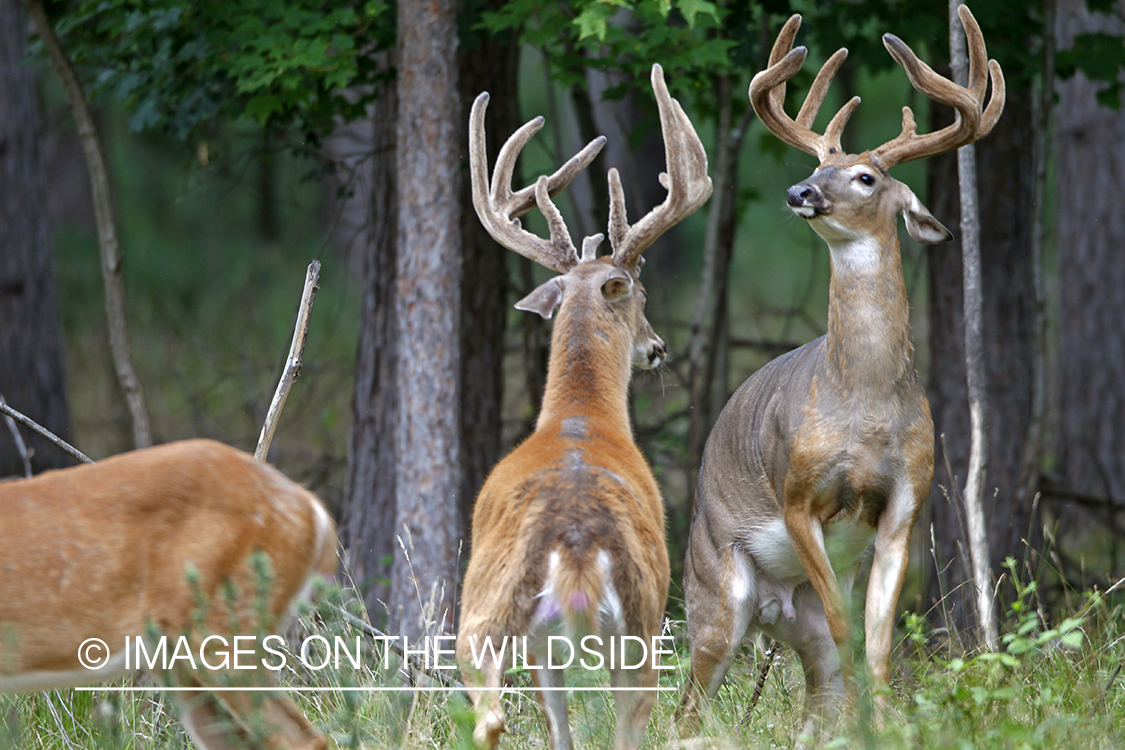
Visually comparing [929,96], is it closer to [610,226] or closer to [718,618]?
[610,226]

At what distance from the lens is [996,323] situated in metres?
8.81

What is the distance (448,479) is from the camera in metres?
6.64

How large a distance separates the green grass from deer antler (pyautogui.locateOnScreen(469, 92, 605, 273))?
1.72 meters

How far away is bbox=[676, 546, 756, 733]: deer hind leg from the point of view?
5.38 m

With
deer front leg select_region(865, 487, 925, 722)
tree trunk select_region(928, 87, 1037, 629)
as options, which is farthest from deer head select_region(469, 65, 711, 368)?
tree trunk select_region(928, 87, 1037, 629)

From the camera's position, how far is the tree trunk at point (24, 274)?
27.7 ft

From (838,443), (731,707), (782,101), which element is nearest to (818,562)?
(838,443)

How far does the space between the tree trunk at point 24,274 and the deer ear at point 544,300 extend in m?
4.65

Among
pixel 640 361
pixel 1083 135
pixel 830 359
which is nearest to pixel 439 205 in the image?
pixel 640 361

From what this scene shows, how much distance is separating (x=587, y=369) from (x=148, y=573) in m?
1.83

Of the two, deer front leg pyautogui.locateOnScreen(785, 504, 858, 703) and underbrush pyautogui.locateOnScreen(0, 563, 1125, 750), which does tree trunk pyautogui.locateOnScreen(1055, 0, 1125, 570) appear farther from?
deer front leg pyautogui.locateOnScreen(785, 504, 858, 703)

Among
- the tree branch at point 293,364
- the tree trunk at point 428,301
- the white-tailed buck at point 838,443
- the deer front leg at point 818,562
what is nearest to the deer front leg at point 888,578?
the white-tailed buck at point 838,443

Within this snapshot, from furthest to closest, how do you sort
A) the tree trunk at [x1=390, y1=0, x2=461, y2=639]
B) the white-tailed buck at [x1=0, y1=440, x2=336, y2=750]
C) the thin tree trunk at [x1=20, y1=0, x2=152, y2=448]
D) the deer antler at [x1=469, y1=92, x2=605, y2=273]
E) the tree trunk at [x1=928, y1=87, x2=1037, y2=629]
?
the tree trunk at [x1=928, y1=87, x2=1037, y2=629], the thin tree trunk at [x1=20, y1=0, x2=152, y2=448], the tree trunk at [x1=390, y1=0, x2=461, y2=639], the deer antler at [x1=469, y1=92, x2=605, y2=273], the white-tailed buck at [x1=0, y1=440, x2=336, y2=750]

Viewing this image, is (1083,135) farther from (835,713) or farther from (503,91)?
(835,713)
